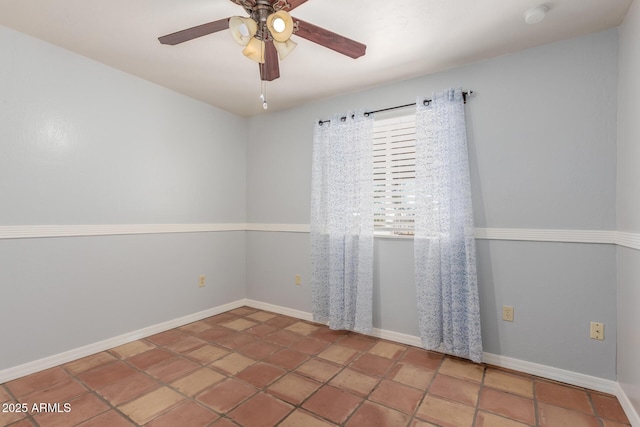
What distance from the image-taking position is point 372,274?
2734 millimetres

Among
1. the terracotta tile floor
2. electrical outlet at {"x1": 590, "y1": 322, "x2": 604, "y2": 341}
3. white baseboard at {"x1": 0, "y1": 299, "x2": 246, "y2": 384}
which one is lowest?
the terracotta tile floor

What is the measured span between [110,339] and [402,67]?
3251 millimetres

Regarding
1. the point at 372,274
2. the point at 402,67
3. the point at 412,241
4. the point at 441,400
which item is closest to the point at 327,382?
the point at 441,400

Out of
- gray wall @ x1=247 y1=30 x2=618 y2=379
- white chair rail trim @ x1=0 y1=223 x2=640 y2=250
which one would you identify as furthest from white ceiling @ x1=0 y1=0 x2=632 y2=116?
white chair rail trim @ x1=0 y1=223 x2=640 y2=250

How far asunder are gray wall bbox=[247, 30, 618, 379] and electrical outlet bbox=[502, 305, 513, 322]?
0.03 m

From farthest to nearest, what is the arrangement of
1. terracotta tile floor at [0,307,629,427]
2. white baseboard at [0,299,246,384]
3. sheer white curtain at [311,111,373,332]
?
sheer white curtain at [311,111,373,332]
white baseboard at [0,299,246,384]
terracotta tile floor at [0,307,629,427]

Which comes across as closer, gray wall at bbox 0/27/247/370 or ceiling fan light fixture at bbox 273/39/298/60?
ceiling fan light fixture at bbox 273/39/298/60

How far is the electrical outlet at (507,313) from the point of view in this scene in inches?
86.4

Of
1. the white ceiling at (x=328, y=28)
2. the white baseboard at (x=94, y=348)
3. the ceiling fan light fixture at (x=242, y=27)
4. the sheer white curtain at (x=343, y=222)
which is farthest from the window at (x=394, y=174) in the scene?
the white baseboard at (x=94, y=348)

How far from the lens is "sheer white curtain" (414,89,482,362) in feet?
7.37

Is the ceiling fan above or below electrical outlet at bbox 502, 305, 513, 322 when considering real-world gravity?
above

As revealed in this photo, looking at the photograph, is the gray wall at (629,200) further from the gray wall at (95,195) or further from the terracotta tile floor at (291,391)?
the gray wall at (95,195)

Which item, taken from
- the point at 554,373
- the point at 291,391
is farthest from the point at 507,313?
the point at 291,391

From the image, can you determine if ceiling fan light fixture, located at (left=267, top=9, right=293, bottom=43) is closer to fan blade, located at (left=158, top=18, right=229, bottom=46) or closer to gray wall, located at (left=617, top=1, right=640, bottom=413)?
fan blade, located at (left=158, top=18, right=229, bottom=46)
